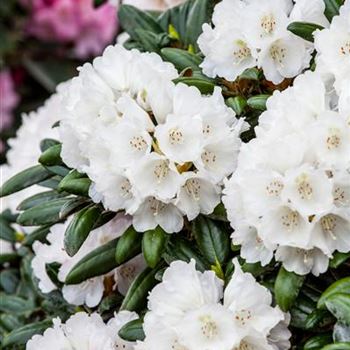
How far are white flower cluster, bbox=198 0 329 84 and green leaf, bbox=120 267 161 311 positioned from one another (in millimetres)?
318

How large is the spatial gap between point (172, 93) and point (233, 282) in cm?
28

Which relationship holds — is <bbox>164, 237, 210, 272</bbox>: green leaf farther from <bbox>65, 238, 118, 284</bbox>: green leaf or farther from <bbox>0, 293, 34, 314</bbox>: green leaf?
<bbox>0, 293, 34, 314</bbox>: green leaf

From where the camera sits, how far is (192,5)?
188cm

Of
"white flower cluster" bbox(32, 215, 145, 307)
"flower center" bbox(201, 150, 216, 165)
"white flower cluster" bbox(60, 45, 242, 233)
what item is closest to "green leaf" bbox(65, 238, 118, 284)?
"white flower cluster" bbox(32, 215, 145, 307)

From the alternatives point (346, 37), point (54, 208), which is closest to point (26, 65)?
point (54, 208)

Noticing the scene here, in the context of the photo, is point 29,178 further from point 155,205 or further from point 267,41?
point 267,41

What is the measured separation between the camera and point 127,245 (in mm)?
1486

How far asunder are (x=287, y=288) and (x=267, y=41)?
0.36 metres

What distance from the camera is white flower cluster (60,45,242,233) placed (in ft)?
4.57

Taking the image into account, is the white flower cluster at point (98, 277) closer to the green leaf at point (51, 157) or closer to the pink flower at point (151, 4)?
the green leaf at point (51, 157)

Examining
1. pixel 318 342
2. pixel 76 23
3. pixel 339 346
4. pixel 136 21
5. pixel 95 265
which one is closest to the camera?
pixel 339 346

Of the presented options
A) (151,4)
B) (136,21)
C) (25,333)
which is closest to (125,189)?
(25,333)

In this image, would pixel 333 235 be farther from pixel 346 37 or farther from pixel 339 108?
pixel 346 37

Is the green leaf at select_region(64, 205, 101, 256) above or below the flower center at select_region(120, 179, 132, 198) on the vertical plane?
below
